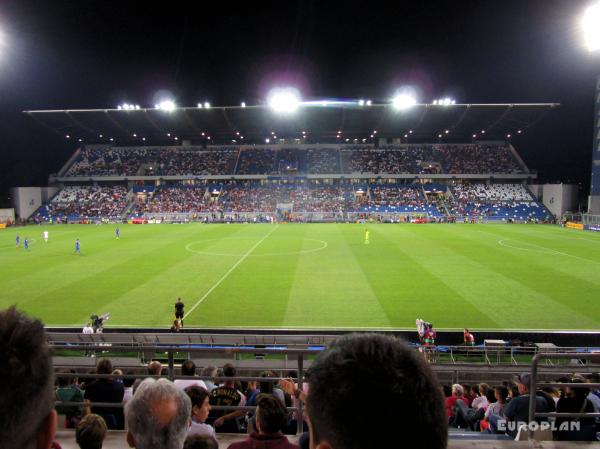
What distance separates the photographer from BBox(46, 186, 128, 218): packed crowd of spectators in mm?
64562

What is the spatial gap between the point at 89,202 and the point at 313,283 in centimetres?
5996

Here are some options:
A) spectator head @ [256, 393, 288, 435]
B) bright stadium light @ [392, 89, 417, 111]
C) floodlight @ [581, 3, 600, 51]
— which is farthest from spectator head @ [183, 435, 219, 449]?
bright stadium light @ [392, 89, 417, 111]

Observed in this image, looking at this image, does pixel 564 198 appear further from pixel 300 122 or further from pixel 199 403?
pixel 199 403

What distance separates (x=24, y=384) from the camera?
1.38 m

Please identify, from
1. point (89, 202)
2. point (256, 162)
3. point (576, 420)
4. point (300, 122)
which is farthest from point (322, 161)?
point (576, 420)

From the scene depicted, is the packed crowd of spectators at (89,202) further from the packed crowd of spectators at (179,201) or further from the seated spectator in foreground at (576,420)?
the seated spectator in foreground at (576,420)

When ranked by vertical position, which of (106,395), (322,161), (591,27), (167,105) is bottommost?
(106,395)

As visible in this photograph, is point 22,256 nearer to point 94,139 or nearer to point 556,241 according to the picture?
point 556,241

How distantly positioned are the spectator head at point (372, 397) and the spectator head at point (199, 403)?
319 centimetres

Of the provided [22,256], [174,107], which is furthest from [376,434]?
[174,107]

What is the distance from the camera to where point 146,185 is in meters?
74.8

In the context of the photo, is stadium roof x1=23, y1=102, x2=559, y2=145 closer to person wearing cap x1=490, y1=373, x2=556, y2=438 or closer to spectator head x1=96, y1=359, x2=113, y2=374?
spectator head x1=96, y1=359, x2=113, y2=374

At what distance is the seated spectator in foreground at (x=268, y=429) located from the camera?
304 cm

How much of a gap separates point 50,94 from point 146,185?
30.6 metres
